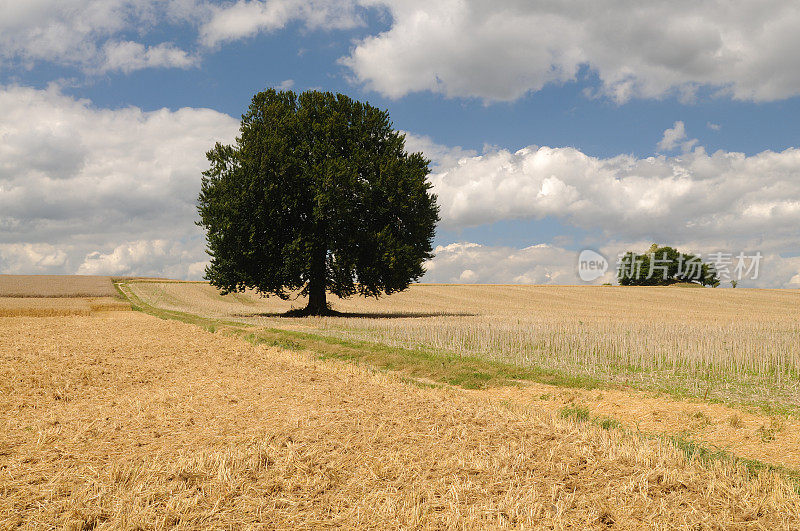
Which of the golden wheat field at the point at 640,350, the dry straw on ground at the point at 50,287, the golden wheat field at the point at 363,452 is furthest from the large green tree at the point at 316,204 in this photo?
the dry straw on ground at the point at 50,287

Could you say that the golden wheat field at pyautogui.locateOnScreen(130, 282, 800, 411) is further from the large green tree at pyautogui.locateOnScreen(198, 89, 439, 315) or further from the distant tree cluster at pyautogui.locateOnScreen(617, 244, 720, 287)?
the distant tree cluster at pyautogui.locateOnScreen(617, 244, 720, 287)

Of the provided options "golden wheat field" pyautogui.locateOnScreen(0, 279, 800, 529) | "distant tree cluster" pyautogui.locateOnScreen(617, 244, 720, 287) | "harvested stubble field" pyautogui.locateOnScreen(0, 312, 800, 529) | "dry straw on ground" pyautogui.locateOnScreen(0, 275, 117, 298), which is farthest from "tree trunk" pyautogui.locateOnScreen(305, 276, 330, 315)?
"distant tree cluster" pyautogui.locateOnScreen(617, 244, 720, 287)

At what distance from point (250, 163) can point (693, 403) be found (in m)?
28.1

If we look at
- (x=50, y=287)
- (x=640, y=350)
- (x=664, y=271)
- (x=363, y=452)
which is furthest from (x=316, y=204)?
(x=664, y=271)

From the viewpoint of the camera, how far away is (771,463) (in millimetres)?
7520

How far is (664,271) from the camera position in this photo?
3780 inches

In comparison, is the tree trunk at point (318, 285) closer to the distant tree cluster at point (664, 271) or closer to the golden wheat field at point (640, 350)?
the golden wheat field at point (640, 350)

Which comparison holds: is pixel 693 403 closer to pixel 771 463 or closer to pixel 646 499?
pixel 771 463

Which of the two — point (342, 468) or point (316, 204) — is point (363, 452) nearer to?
point (342, 468)

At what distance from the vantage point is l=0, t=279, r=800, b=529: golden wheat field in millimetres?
5582

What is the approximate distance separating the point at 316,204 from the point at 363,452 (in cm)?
2759

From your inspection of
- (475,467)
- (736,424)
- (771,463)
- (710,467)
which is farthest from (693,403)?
(475,467)

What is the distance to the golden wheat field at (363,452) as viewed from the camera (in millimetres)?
5582

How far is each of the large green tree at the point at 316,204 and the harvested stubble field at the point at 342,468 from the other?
73.7ft
